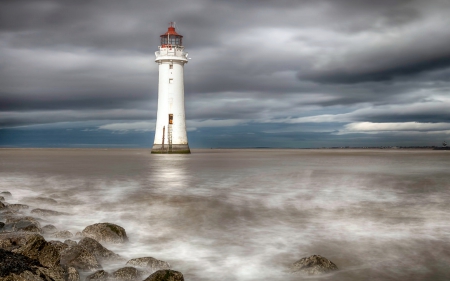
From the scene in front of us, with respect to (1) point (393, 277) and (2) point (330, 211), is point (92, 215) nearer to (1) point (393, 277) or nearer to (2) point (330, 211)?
(2) point (330, 211)

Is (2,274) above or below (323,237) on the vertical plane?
above

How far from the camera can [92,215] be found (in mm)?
10711

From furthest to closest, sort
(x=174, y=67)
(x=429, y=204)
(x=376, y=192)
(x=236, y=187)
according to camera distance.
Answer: (x=174, y=67) → (x=236, y=187) → (x=376, y=192) → (x=429, y=204)

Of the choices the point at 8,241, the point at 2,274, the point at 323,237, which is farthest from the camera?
the point at 323,237

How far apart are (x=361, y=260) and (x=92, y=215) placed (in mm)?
6965

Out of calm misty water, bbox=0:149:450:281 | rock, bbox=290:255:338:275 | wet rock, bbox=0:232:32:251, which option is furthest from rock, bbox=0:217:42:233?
rock, bbox=290:255:338:275

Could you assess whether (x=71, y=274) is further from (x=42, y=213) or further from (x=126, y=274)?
(x=42, y=213)

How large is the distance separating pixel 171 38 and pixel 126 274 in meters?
31.8

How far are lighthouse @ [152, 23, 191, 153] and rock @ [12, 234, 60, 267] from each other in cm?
2945

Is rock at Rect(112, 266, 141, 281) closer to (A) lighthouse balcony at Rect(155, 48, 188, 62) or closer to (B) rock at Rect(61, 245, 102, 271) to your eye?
(B) rock at Rect(61, 245, 102, 271)

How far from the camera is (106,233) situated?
7703mm

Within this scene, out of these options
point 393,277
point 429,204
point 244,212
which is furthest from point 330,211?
point 393,277

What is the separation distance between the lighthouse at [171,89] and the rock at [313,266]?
29.2m

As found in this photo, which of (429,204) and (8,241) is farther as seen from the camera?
(429,204)
